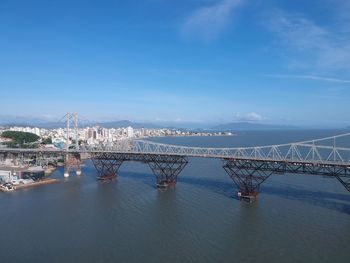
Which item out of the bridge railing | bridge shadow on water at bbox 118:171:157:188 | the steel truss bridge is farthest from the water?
the bridge railing

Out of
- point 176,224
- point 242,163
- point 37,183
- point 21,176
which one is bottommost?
point 176,224

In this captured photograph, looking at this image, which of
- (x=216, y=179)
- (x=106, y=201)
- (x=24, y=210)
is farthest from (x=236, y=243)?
(x=216, y=179)

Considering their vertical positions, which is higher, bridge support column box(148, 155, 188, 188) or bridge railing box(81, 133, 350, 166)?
bridge railing box(81, 133, 350, 166)

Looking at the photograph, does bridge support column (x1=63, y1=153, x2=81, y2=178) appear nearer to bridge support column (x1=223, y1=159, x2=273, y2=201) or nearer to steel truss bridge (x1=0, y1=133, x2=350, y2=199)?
steel truss bridge (x1=0, y1=133, x2=350, y2=199)

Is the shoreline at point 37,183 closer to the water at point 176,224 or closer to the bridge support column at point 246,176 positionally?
the water at point 176,224

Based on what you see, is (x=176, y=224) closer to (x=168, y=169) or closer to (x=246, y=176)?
(x=246, y=176)

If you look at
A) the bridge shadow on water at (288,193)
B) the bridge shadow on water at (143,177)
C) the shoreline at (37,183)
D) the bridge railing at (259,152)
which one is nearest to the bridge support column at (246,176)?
the bridge railing at (259,152)

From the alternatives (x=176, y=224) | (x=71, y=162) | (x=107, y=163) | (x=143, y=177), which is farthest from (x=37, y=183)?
(x=176, y=224)
